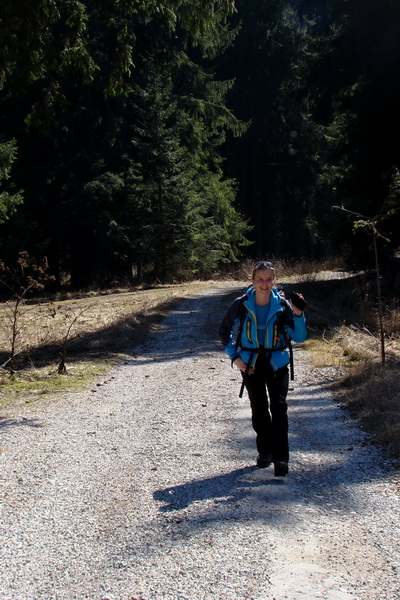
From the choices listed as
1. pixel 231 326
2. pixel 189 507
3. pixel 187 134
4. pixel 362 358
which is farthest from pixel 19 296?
pixel 187 134

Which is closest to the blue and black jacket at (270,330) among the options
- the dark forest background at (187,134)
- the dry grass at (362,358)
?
the dry grass at (362,358)

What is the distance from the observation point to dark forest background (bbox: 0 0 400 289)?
36.6 ft

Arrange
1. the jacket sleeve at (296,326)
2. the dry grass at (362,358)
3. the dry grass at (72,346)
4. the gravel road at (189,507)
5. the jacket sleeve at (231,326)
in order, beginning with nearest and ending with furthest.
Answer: the gravel road at (189,507), the jacket sleeve at (296,326), the jacket sleeve at (231,326), the dry grass at (362,358), the dry grass at (72,346)

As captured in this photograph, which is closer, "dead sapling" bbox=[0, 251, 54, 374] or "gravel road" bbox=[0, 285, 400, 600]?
"gravel road" bbox=[0, 285, 400, 600]

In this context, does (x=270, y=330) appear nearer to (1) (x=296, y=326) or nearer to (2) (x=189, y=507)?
(1) (x=296, y=326)

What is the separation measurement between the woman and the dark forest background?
5.65 metres

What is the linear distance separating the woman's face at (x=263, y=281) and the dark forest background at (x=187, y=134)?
18.5 feet

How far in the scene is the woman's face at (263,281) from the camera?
509 centimetres

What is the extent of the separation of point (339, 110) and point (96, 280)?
1663cm

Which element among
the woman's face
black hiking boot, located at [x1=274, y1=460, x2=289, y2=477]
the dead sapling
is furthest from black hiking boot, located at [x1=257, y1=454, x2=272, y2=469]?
the dead sapling

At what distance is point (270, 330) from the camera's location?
16.9 feet

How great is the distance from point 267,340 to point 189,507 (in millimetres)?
1394

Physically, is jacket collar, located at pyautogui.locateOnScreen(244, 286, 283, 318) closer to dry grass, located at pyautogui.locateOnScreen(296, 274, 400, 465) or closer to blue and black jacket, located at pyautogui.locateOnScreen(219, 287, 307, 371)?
blue and black jacket, located at pyautogui.locateOnScreen(219, 287, 307, 371)

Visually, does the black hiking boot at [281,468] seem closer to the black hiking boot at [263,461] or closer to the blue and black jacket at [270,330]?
the black hiking boot at [263,461]
